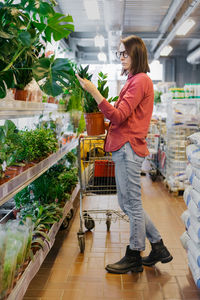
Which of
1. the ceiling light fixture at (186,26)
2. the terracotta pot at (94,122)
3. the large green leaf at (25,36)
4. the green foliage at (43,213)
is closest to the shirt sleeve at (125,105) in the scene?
the terracotta pot at (94,122)

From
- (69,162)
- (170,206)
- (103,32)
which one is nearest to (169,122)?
(170,206)

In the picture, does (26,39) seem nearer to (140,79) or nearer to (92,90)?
(92,90)

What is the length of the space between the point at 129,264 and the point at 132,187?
698 mm

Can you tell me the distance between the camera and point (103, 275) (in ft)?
8.87

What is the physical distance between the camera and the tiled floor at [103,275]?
2.42m

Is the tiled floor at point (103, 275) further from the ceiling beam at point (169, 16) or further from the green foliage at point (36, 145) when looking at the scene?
the ceiling beam at point (169, 16)

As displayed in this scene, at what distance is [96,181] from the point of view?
10.3ft

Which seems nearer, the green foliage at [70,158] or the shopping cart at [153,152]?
the green foliage at [70,158]

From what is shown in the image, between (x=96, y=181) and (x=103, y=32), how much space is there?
28.3 ft

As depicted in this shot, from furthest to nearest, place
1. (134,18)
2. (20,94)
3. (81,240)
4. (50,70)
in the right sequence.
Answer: (134,18) → (81,240) → (20,94) → (50,70)

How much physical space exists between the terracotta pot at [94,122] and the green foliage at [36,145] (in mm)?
429

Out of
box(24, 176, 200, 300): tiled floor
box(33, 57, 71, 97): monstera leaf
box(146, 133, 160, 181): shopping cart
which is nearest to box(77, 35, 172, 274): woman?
box(24, 176, 200, 300): tiled floor

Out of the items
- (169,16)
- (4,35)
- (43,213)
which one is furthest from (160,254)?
(169,16)

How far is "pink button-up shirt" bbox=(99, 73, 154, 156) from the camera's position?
239 centimetres
